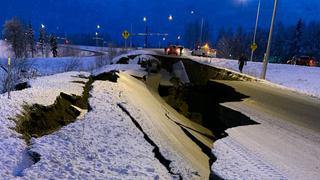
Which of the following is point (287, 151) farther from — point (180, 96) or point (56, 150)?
point (180, 96)

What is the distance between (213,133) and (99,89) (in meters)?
5.28

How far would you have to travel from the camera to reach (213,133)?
15867mm

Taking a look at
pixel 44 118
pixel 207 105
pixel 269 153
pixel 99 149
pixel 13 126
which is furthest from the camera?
pixel 207 105

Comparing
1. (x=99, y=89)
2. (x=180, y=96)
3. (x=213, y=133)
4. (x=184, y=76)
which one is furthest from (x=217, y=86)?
(x=184, y=76)

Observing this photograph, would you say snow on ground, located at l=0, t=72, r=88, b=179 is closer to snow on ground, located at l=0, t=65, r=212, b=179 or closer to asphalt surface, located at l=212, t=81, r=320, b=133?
snow on ground, located at l=0, t=65, r=212, b=179

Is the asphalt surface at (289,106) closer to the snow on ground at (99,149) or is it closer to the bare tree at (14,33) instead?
the snow on ground at (99,149)

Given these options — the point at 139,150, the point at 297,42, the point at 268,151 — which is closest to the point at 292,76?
the point at 268,151

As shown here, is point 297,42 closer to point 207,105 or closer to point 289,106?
point 207,105

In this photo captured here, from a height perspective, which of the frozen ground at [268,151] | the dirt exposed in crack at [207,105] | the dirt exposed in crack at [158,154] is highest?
the frozen ground at [268,151]

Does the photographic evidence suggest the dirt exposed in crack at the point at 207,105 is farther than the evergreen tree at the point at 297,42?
No

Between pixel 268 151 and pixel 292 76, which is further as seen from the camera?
pixel 292 76

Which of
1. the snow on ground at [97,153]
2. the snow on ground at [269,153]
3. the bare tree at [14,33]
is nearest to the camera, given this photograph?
the snow on ground at [269,153]

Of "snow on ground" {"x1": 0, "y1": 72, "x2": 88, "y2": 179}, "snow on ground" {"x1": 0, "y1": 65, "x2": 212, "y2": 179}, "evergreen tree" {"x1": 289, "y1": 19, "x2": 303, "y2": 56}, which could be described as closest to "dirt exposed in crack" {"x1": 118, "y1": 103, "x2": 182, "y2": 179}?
"snow on ground" {"x1": 0, "y1": 65, "x2": 212, "y2": 179}

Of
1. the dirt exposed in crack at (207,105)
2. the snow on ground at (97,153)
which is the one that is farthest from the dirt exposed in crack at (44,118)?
the dirt exposed in crack at (207,105)
